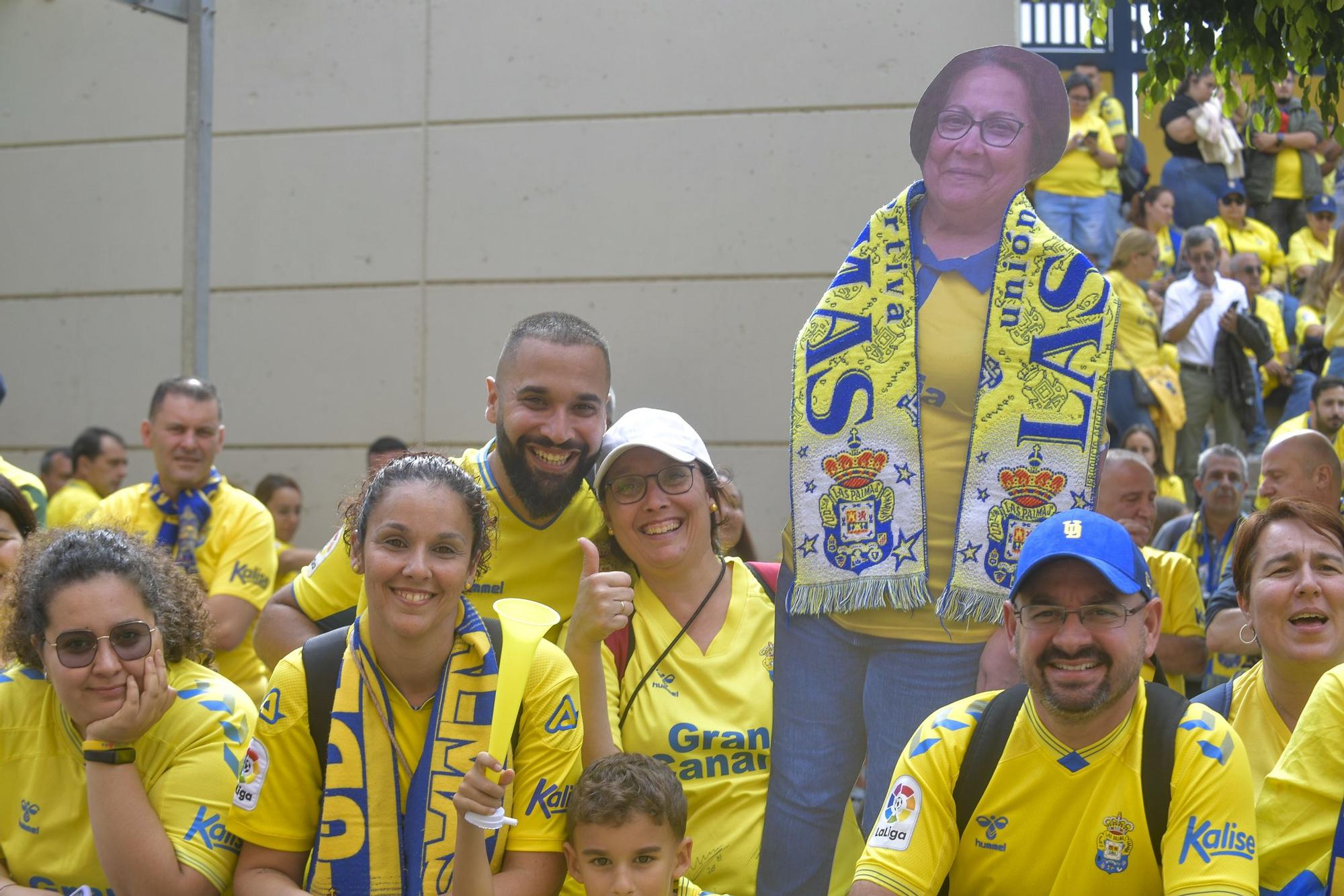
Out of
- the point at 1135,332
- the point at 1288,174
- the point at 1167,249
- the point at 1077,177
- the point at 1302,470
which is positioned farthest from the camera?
the point at 1288,174

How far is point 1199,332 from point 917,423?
6.01m

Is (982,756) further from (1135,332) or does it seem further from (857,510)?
(1135,332)

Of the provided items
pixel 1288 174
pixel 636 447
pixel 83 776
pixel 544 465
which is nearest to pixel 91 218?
pixel 544 465

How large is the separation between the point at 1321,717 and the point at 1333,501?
226 centimetres

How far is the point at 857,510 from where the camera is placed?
3424 millimetres

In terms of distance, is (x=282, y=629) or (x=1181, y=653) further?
(x=1181, y=653)

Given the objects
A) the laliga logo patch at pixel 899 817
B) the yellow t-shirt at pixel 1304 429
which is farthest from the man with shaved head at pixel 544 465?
the yellow t-shirt at pixel 1304 429

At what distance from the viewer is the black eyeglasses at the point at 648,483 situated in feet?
11.5

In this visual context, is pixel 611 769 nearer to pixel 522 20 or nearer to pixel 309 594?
pixel 309 594

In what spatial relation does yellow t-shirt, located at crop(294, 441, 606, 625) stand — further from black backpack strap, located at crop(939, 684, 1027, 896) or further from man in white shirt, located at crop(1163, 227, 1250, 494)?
man in white shirt, located at crop(1163, 227, 1250, 494)

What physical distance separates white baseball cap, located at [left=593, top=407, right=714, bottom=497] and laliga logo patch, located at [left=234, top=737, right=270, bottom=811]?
1026mm

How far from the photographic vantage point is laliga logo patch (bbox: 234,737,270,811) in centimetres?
305

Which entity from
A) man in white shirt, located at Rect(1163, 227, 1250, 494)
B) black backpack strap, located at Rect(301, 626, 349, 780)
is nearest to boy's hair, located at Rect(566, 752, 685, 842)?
black backpack strap, located at Rect(301, 626, 349, 780)

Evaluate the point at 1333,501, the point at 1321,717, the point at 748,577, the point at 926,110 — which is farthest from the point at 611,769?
the point at 1333,501
